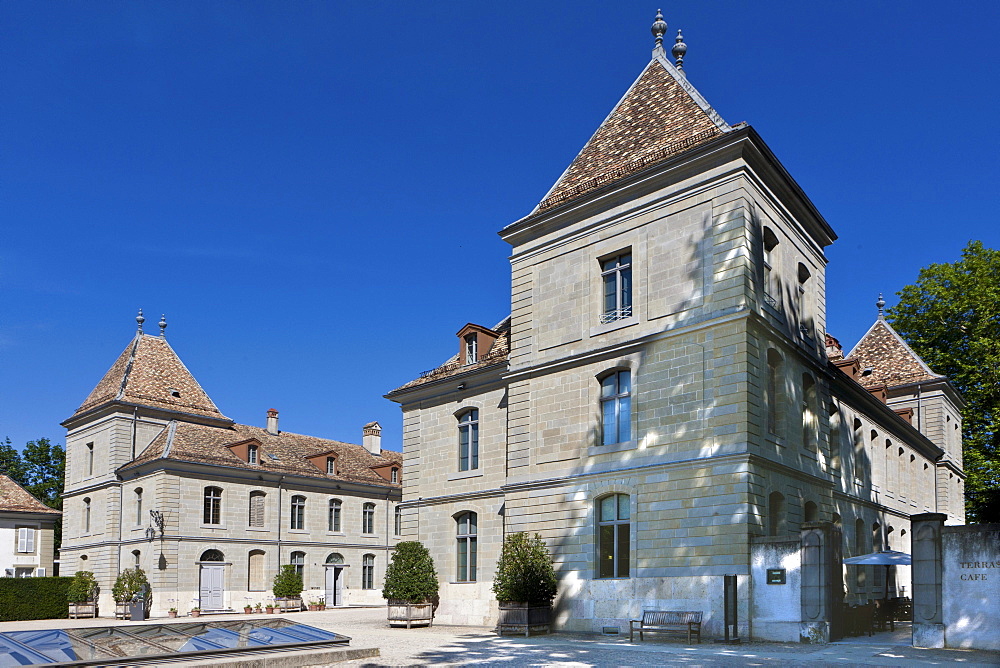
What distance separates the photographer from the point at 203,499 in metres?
38.1

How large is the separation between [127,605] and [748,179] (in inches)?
1114

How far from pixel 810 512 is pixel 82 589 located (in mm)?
29620

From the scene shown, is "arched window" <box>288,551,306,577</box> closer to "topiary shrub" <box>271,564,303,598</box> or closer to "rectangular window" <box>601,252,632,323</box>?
"topiary shrub" <box>271,564,303,598</box>

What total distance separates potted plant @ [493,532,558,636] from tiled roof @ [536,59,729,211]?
8.54m

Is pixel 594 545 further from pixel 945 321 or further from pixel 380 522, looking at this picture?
pixel 380 522

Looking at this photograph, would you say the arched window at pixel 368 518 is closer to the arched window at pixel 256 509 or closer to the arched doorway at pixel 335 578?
the arched doorway at pixel 335 578

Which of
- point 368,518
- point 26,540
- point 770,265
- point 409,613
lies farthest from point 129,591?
point 770,265

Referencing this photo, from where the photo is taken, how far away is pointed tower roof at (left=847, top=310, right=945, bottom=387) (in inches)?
1363

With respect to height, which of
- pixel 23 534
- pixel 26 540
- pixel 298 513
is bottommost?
pixel 26 540

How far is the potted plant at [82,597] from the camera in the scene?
36.9 metres

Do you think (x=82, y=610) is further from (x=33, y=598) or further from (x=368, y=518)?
(x=368, y=518)

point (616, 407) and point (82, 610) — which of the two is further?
point (82, 610)

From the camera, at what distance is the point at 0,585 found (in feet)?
116

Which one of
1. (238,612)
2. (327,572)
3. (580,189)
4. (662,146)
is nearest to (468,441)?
(580,189)
